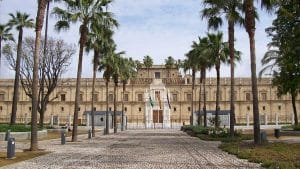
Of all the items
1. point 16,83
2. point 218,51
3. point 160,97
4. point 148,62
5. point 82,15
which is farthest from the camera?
point 148,62

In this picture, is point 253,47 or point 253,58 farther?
point 253,47

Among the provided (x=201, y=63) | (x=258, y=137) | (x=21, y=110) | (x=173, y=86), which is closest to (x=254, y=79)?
(x=258, y=137)

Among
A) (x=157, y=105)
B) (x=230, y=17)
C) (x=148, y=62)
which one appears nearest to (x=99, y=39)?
(x=230, y=17)

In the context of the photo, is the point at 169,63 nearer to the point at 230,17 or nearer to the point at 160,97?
the point at 160,97

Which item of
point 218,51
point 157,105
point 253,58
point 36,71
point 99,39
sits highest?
point 99,39

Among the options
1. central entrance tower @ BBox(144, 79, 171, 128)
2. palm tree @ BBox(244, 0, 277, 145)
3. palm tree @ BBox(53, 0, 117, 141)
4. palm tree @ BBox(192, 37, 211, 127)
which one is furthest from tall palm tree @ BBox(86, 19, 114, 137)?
central entrance tower @ BBox(144, 79, 171, 128)

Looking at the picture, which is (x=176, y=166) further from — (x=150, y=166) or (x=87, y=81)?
(x=87, y=81)

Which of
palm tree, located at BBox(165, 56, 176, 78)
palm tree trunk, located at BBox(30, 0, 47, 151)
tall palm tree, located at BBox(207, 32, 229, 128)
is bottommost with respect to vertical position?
→ palm tree trunk, located at BBox(30, 0, 47, 151)

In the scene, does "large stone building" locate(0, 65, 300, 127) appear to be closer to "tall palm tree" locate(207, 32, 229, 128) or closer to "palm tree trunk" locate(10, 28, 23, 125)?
"palm tree trunk" locate(10, 28, 23, 125)

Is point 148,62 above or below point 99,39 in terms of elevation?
above

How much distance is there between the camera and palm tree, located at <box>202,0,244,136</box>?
92.6ft

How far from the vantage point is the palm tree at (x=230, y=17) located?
28.2m

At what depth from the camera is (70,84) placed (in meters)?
103

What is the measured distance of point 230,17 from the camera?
92.2 feet
